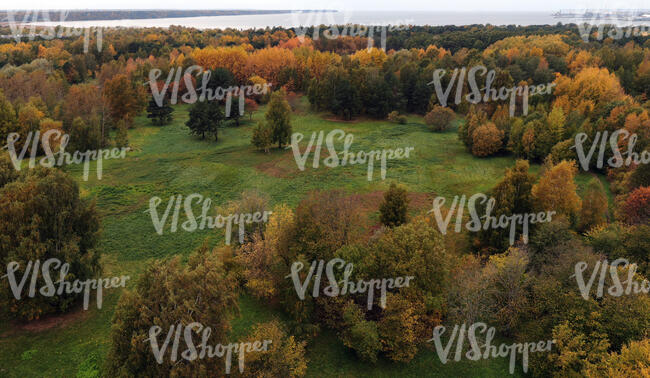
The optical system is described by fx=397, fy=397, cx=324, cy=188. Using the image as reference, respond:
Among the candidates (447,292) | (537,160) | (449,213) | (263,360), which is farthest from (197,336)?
(537,160)

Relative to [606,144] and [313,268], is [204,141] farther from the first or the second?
[606,144]

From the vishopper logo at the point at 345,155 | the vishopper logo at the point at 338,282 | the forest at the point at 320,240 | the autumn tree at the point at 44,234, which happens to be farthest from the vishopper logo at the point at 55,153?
the vishopper logo at the point at 338,282

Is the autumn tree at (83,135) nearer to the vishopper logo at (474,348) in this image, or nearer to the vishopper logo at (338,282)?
the vishopper logo at (338,282)

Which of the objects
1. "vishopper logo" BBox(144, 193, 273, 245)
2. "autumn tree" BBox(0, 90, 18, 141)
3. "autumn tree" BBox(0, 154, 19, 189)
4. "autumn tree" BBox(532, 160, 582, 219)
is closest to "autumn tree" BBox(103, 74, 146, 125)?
"autumn tree" BBox(0, 90, 18, 141)

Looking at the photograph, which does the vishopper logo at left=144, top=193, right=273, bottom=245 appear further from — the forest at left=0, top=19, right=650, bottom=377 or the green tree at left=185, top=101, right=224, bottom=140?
the green tree at left=185, top=101, right=224, bottom=140

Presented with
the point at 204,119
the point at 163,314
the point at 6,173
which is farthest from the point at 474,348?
the point at 204,119

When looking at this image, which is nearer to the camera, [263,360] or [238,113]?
[263,360]
